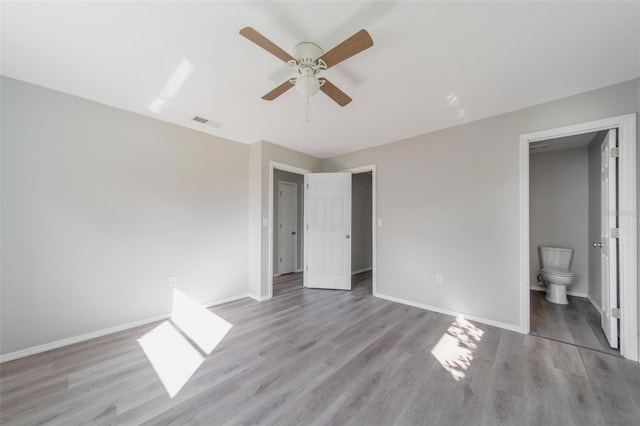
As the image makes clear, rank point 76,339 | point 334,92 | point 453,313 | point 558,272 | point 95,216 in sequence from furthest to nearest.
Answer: point 558,272
point 453,313
point 95,216
point 76,339
point 334,92

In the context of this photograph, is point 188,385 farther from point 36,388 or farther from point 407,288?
point 407,288

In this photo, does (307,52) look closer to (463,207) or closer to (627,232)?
(463,207)

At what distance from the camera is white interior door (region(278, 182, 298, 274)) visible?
16.8 ft

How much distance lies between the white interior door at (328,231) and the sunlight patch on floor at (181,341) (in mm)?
1821

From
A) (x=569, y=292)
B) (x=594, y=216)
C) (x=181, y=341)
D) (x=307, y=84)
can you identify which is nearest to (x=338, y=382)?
(x=181, y=341)

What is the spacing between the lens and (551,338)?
2352mm

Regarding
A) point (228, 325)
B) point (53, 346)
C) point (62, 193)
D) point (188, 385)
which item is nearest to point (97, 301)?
point (53, 346)

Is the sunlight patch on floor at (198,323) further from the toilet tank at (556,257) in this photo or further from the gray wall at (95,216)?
the toilet tank at (556,257)

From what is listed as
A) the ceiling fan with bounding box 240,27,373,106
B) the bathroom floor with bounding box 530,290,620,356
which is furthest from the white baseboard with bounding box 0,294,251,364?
A: the bathroom floor with bounding box 530,290,620,356

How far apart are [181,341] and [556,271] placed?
5.04m

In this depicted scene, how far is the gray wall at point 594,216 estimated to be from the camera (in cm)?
302

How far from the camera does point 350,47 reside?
1377mm

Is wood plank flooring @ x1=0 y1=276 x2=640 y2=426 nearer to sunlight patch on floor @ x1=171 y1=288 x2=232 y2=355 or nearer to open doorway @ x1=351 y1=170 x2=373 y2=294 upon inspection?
sunlight patch on floor @ x1=171 y1=288 x2=232 y2=355

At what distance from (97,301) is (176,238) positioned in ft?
3.12
